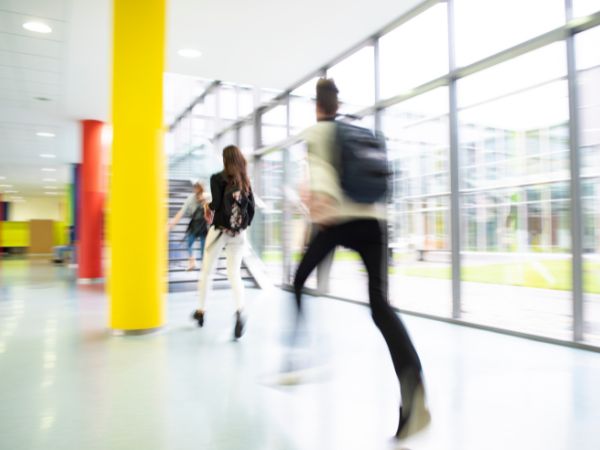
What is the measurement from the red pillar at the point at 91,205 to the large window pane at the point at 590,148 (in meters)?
8.71

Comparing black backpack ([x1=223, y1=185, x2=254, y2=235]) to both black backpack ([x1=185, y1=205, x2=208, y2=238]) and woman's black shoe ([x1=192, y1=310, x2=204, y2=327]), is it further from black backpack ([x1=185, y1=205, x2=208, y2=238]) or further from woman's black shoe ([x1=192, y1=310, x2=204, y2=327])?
black backpack ([x1=185, y1=205, x2=208, y2=238])

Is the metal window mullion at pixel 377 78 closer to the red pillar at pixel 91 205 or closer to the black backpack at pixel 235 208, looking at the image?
the black backpack at pixel 235 208

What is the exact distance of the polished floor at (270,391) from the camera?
1880mm

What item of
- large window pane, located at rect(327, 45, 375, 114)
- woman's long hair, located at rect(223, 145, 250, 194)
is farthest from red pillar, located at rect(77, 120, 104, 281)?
woman's long hair, located at rect(223, 145, 250, 194)

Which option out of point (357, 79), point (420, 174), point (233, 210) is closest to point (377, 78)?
point (357, 79)

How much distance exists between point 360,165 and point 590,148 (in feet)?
8.90

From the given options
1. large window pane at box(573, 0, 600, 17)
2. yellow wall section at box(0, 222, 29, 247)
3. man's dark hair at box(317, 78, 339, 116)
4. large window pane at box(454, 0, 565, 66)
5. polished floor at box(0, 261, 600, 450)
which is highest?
large window pane at box(454, 0, 565, 66)

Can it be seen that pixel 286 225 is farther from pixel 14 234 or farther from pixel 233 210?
pixel 14 234

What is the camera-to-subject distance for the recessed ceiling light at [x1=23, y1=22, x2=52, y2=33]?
16.1ft

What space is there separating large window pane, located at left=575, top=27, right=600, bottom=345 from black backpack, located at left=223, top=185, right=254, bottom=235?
9.06ft

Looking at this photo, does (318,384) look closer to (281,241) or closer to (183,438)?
(183,438)

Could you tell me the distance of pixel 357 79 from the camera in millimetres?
6086

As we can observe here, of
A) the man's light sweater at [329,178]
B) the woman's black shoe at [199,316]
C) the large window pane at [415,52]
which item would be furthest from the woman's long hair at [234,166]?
the large window pane at [415,52]

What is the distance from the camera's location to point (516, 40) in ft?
13.0
